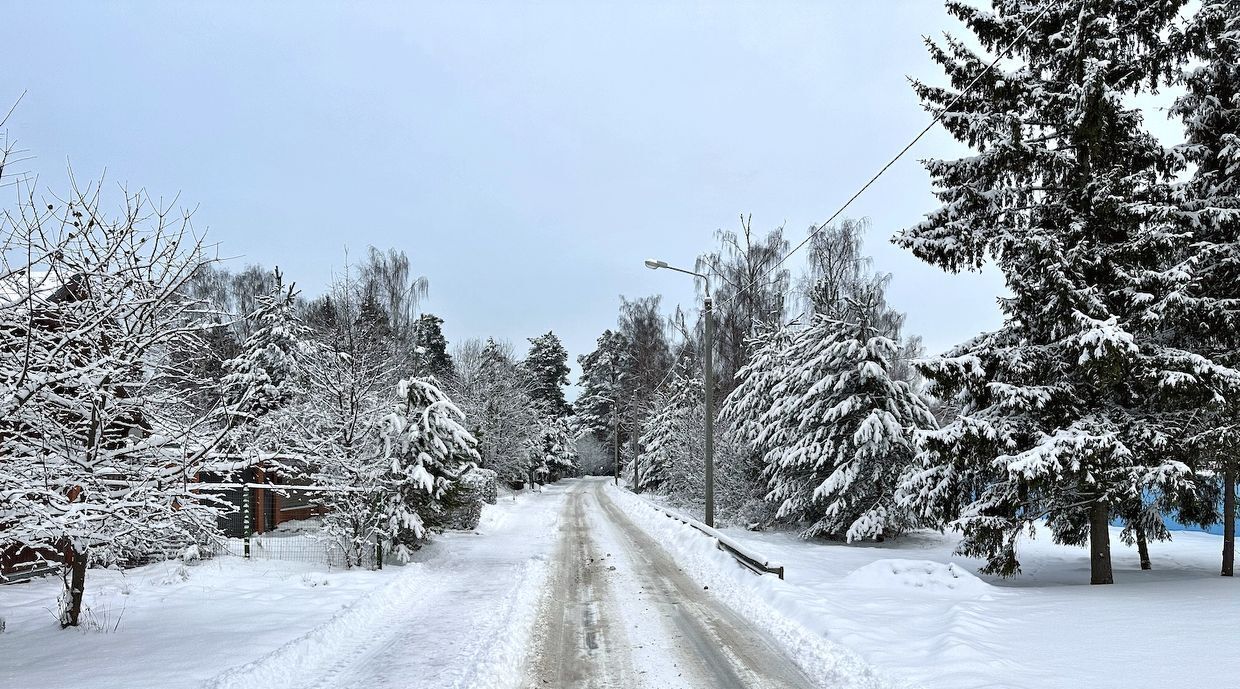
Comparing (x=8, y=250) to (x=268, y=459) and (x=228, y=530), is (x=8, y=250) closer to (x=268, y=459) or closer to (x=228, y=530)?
(x=268, y=459)

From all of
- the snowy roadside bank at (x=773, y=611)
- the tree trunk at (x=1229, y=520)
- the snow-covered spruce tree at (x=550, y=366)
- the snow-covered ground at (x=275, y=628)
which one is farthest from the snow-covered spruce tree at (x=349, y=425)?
the snow-covered spruce tree at (x=550, y=366)

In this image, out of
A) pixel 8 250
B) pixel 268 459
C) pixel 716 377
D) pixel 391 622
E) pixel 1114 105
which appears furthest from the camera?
pixel 716 377

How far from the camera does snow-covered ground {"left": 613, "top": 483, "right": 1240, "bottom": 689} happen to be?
616cm

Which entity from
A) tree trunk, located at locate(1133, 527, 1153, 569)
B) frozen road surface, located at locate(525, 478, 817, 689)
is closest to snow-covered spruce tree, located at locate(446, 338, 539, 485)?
frozen road surface, located at locate(525, 478, 817, 689)

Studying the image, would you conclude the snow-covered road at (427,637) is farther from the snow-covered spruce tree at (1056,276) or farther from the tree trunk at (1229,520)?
the tree trunk at (1229,520)

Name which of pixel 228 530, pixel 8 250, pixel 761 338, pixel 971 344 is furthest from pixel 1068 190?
pixel 228 530

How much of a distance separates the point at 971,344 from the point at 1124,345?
259 cm

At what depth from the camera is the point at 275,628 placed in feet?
27.0

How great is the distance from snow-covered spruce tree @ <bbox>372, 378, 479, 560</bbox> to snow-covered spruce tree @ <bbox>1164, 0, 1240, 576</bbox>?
12980 mm

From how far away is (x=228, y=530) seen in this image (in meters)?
16.8

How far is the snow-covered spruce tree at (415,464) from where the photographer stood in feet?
43.3

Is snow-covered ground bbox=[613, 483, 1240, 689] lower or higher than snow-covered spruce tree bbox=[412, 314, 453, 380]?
lower

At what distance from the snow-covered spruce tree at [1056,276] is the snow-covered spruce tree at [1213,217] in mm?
506

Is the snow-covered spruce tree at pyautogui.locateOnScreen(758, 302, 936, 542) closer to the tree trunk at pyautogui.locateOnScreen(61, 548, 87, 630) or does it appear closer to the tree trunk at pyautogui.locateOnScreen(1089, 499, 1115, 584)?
the tree trunk at pyautogui.locateOnScreen(1089, 499, 1115, 584)
